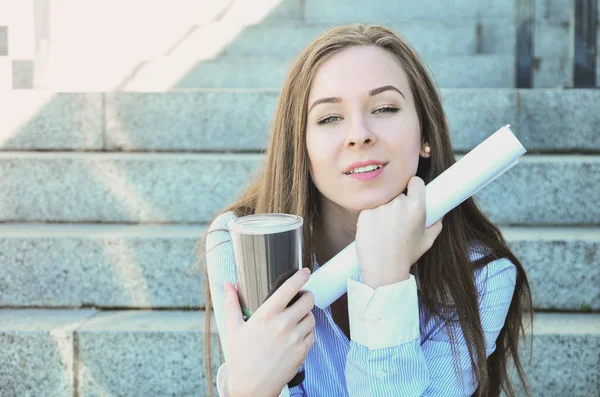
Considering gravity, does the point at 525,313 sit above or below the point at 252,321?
below

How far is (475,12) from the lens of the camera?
3906 millimetres

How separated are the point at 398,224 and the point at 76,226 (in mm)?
1526

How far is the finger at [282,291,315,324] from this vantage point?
A: 1002 mm

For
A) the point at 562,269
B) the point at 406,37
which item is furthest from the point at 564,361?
the point at 406,37

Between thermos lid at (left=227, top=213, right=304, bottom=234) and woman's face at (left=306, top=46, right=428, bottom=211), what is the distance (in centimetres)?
35

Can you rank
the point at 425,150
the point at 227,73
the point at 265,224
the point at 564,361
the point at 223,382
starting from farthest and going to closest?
the point at 227,73 < the point at 564,361 < the point at 425,150 < the point at 223,382 < the point at 265,224

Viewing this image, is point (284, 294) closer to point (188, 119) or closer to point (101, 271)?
point (101, 271)

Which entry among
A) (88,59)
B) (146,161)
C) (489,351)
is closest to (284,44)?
(88,59)

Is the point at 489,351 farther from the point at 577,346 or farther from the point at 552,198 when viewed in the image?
the point at 552,198

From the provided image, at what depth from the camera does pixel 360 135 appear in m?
1.27

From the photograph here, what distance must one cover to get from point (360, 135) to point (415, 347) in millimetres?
422

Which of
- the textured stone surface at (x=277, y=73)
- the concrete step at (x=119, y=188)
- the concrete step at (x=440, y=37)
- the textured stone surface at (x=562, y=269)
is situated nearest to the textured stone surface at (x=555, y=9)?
the concrete step at (x=440, y=37)

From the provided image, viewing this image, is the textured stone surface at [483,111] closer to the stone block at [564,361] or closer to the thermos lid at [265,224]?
the stone block at [564,361]

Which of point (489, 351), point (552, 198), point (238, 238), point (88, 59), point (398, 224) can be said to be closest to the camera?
point (238, 238)
